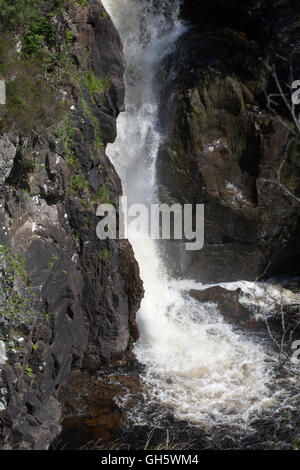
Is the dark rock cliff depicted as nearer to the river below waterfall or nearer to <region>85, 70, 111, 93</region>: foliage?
<region>85, 70, 111, 93</region>: foliage

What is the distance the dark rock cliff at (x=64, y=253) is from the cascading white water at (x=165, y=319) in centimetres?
111

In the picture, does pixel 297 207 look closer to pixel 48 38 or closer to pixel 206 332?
pixel 206 332

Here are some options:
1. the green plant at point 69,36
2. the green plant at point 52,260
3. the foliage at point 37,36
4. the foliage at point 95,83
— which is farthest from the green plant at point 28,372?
the green plant at point 69,36

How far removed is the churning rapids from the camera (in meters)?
7.21

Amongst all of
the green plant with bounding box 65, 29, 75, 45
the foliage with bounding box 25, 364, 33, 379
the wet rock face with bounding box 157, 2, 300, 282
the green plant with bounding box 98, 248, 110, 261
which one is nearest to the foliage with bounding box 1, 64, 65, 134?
the green plant with bounding box 65, 29, 75, 45

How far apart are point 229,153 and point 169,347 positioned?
5284 millimetres

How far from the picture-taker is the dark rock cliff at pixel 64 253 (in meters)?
5.70

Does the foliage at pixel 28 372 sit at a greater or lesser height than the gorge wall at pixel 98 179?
lesser

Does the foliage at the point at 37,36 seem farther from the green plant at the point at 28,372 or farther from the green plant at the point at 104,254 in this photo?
the green plant at the point at 28,372

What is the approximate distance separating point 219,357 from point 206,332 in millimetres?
1046

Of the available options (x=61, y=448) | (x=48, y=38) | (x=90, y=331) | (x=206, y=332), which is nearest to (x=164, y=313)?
(x=206, y=332)

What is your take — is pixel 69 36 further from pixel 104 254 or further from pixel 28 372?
pixel 28 372

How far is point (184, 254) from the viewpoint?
11.2 metres

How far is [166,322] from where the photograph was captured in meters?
9.58
